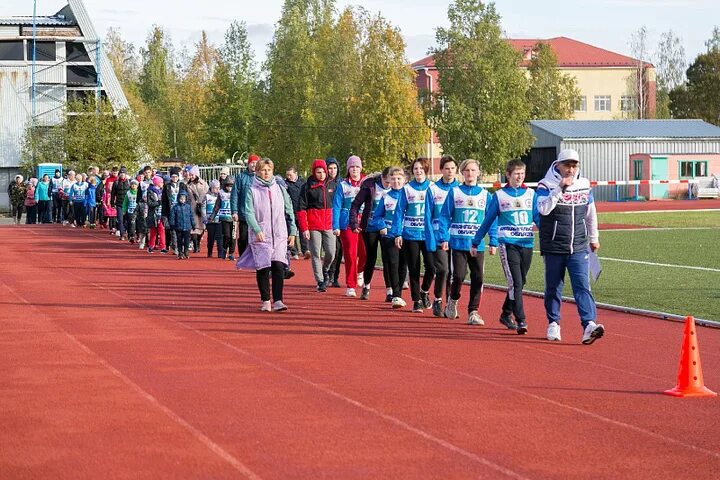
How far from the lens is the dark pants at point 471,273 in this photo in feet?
46.4

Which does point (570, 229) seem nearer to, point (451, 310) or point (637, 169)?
point (451, 310)

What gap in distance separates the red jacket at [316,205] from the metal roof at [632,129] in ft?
163

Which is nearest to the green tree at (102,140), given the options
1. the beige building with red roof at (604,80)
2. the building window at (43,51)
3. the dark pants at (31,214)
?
the dark pants at (31,214)

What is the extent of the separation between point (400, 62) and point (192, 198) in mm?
46998

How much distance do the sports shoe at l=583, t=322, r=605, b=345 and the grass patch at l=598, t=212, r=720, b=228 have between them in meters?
26.4

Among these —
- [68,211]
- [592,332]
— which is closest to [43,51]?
[68,211]

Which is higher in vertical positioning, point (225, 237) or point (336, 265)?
point (225, 237)

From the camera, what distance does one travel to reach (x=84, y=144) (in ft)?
175

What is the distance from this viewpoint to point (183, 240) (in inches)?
1054

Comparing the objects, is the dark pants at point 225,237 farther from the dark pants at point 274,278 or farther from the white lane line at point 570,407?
the white lane line at point 570,407

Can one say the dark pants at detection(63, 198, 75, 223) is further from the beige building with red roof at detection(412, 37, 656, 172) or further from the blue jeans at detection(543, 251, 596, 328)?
the beige building with red roof at detection(412, 37, 656, 172)

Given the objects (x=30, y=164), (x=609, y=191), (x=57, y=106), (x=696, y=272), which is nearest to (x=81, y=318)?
(x=696, y=272)

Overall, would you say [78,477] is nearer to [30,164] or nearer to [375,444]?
[375,444]

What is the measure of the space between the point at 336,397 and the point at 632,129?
61.9 m
